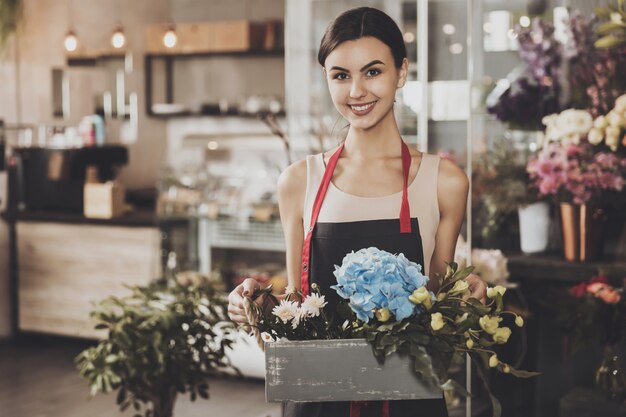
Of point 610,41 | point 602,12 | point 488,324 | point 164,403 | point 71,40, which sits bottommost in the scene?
point 164,403

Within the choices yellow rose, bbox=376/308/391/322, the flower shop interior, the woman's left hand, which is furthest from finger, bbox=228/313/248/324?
the woman's left hand

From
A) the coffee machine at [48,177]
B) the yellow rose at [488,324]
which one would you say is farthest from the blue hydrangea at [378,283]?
the coffee machine at [48,177]

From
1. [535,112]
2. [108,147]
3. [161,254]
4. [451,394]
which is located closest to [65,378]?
[161,254]

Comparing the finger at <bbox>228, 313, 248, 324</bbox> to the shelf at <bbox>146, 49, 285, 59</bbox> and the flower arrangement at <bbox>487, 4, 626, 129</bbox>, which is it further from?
the shelf at <bbox>146, 49, 285, 59</bbox>

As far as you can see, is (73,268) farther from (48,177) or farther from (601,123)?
(601,123)

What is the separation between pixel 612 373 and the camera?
317 centimetres

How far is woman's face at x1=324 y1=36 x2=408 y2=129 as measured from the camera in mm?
1779

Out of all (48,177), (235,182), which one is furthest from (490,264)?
(48,177)

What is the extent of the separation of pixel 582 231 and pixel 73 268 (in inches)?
160

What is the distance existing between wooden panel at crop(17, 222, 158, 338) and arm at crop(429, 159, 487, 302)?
4199mm

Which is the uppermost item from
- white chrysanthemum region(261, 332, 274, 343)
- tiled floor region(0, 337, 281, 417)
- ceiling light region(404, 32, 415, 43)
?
ceiling light region(404, 32, 415, 43)

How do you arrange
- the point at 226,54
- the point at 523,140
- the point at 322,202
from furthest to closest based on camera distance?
1. the point at 226,54
2. the point at 523,140
3. the point at 322,202

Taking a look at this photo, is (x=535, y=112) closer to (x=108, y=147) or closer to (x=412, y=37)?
(x=412, y=37)

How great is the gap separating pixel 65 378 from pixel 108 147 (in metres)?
1.96
